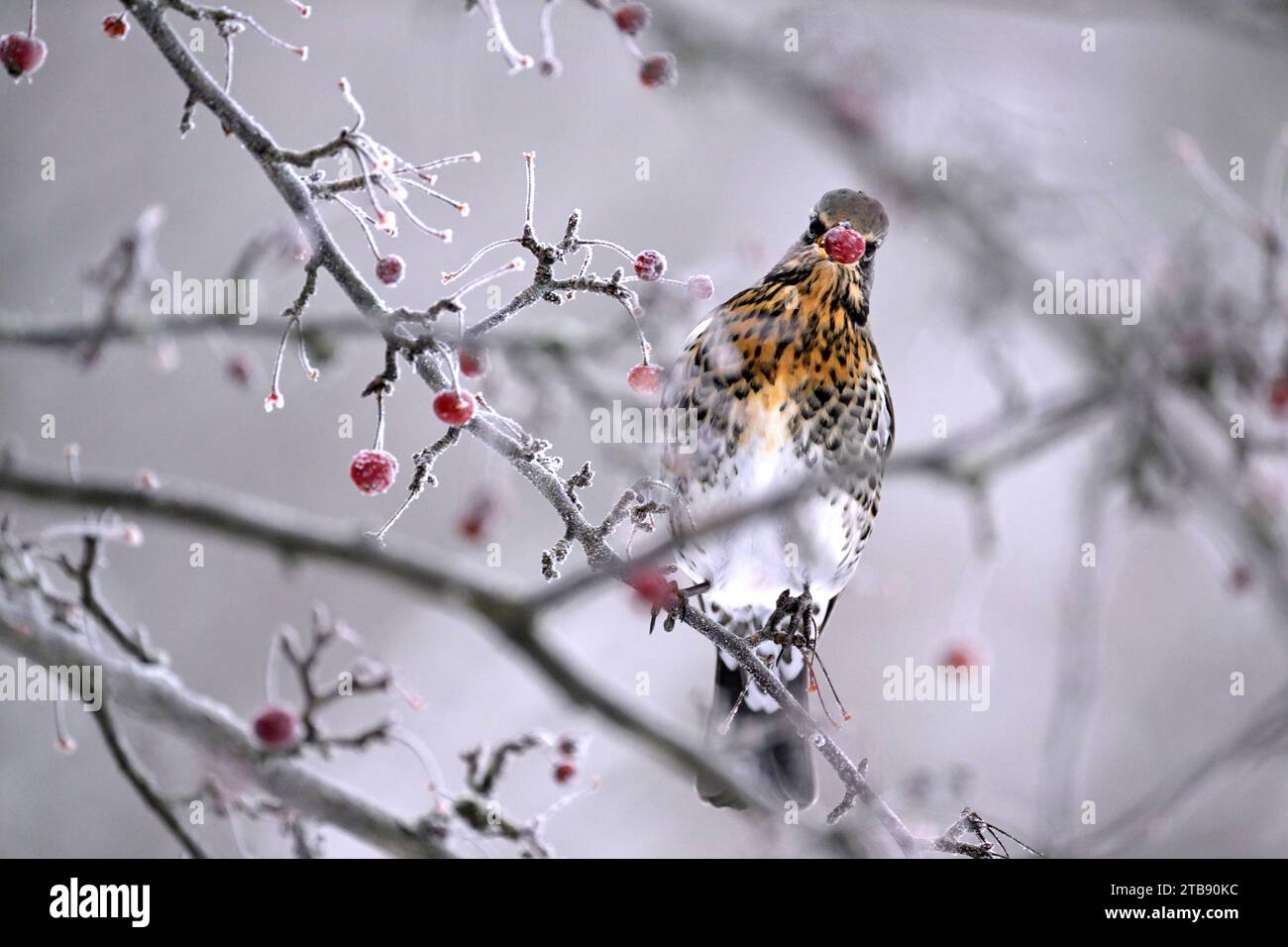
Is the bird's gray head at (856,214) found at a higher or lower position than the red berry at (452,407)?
higher

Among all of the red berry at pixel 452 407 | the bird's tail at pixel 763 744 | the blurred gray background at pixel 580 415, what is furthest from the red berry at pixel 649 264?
the blurred gray background at pixel 580 415

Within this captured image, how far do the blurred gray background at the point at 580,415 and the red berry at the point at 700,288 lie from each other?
51.5 inches

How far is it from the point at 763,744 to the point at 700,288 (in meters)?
1.11

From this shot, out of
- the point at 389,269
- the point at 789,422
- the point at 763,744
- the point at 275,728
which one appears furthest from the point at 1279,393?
the point at 275,728

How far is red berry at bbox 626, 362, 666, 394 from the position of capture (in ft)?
3.26

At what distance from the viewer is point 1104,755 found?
15.8 feet

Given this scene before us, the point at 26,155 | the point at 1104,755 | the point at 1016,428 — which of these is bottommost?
the point at 1104,755

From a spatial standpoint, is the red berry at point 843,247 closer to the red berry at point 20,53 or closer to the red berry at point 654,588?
the red berry at point 654,588

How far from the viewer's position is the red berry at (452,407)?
884 millimetres

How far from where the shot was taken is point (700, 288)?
0.95 metres

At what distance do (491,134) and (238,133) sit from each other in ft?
9.18

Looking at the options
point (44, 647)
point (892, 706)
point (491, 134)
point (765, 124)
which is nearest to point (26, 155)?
point (491, 134)

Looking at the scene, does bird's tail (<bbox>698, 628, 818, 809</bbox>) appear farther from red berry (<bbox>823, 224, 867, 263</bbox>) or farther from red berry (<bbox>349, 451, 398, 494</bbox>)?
red berry (<bbox>349, 451, 398, 494</bbox>)
